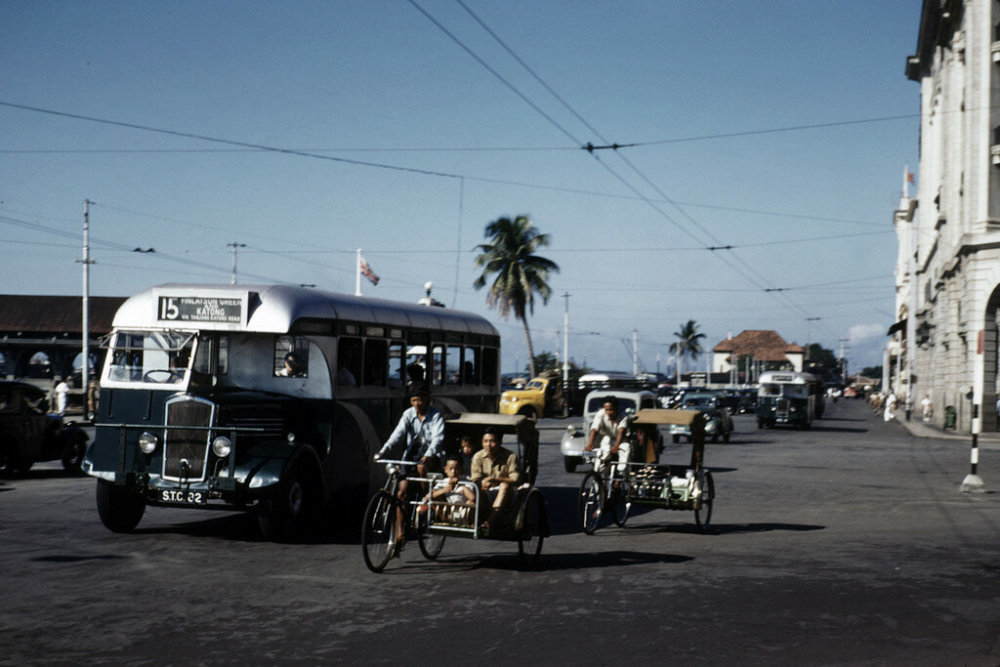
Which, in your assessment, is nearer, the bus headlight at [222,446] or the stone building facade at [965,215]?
the bus headlight at [222,446]

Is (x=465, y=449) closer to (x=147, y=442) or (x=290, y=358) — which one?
(x=290, y=358)

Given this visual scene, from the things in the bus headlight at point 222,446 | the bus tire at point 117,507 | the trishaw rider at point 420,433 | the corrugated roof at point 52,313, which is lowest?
the bus tire at point 117,507

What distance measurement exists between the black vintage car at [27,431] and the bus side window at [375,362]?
8879 mm

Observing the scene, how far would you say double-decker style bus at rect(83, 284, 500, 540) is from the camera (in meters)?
12.1

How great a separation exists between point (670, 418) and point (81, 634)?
8.89m

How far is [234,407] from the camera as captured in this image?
12.2m

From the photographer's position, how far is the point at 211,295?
12766 mm

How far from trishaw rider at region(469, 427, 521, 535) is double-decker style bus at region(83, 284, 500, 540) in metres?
2.34

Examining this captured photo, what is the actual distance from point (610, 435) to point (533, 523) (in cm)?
406

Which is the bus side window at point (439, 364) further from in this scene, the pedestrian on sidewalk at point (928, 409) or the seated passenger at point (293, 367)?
the pedestrian on sidewalk at point (928, 409)

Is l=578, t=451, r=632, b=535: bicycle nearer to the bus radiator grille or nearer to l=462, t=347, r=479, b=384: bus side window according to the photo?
l=462, t=347, r=479, b=384: bus side window

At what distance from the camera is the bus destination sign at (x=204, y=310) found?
12.7 meters

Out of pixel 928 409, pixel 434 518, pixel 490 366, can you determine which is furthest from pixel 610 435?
pixel 928 409

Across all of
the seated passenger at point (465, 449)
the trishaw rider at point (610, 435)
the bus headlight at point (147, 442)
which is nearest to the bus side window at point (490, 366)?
the trishaw rider at point (610, 435)
